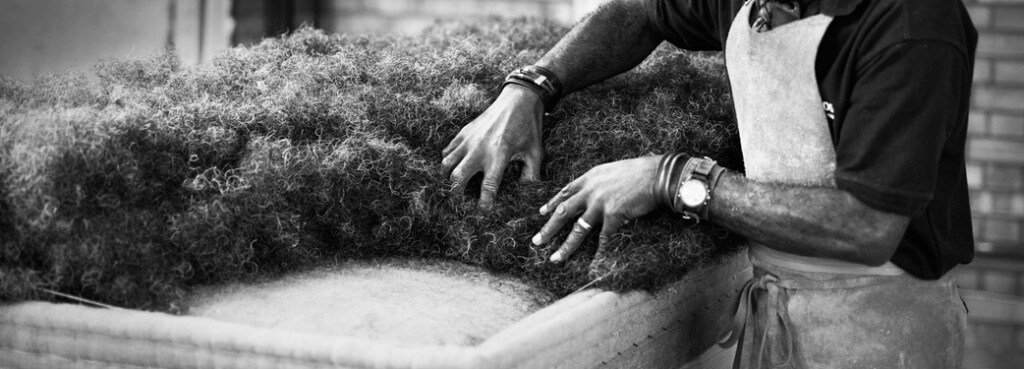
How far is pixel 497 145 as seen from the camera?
1.70 m

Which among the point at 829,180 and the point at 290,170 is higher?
the point at 829,180

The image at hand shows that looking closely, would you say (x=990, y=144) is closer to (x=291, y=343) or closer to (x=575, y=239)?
(x=575, y=239)

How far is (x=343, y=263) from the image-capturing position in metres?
1.60

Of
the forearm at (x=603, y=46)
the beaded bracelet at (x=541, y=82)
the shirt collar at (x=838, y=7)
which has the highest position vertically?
the shirt collar at (x=838, y=7)

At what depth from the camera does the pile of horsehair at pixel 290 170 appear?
1368 mm

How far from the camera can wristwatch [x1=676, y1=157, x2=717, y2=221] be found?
152cm

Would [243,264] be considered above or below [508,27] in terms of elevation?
below

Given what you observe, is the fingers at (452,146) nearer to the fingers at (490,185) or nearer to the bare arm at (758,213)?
the fingers at (490,185)

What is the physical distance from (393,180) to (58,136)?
1.78ft

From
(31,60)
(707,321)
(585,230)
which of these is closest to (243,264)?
(585,230)

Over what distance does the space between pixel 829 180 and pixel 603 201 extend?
0.36 metres

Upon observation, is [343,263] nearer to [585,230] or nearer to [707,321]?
[585,230]

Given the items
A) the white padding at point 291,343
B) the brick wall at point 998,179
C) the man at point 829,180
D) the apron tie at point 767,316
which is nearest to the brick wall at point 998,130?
the brick wall at point 998,179

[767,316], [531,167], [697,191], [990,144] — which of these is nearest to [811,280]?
[767,316]
